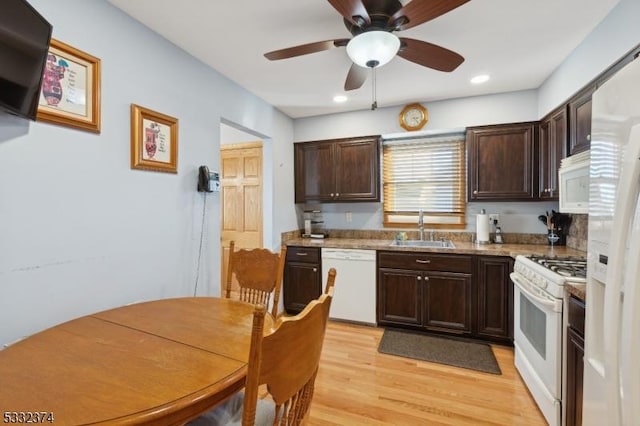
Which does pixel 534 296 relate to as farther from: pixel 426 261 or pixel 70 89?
pixel 70 89

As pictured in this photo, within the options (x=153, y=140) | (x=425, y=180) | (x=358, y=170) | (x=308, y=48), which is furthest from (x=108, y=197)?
(x=425, y=180)

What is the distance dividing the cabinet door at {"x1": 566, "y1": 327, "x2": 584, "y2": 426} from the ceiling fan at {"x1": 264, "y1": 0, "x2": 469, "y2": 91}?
1679mm

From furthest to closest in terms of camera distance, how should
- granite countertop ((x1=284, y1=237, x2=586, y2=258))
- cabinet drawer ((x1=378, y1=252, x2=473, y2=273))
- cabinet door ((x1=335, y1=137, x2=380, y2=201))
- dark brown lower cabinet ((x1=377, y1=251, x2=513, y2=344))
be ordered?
cabinet door ((x1=335, y1=137, x2=380, y2=201)) < cabinet drawer ((x1=378, y1=252, x2=473, y2=273)) < dark brown lower cabinet ((x1=377, y1=251, x2=513, y2=344)) < granite countertop ((x1=284, y1=237, x2=586, y2=258))

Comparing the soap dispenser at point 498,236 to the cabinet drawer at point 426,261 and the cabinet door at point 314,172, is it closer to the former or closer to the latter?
the cabinet drawer at point 426,261

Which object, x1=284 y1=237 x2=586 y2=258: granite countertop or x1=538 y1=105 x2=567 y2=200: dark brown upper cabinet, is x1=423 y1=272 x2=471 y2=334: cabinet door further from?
x1=538 y1=105 x2=567 y2=200: dark brown upper cabinet

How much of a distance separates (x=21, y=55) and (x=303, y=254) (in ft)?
9.12

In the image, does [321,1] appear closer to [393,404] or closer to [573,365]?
[573,365]

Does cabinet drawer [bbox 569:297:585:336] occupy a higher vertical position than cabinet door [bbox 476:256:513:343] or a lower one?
higher

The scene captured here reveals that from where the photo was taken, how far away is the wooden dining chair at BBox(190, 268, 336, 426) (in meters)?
0.72

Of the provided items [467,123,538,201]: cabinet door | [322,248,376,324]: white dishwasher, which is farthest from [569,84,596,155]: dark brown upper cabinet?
[322,248,376,324]: white dishwasher

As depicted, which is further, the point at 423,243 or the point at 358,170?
the point at 358,170

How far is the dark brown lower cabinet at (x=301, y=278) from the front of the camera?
3.51 meters

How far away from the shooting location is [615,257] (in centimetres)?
94

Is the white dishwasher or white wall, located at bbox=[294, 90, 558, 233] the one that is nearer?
white wall, located at bbox=[294, 90, 558, 233]
